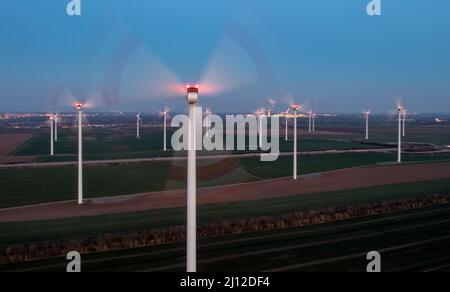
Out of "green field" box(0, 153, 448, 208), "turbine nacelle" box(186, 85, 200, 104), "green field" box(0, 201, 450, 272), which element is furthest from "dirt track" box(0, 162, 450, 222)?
"turbine nacelle" box(186, 85, 200, 104)

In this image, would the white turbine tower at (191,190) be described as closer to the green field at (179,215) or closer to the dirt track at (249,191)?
the green field at (179,215)

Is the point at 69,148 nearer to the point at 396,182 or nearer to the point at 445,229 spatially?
the point at 396,182

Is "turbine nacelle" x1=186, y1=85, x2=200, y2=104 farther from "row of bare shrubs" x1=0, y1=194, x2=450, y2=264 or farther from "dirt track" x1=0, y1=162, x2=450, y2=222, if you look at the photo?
"dirt track" x1=0, y1=162, x2=450, y2=222

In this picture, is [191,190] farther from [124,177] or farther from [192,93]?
[124,177]

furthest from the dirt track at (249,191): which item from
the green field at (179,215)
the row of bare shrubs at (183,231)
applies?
the row of bare shrubs at (183,231)

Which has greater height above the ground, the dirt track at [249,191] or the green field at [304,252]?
the dirt track at [249,191]

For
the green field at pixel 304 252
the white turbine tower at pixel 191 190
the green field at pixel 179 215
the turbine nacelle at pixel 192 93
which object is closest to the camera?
the turbine nacelle at pixel 192 93

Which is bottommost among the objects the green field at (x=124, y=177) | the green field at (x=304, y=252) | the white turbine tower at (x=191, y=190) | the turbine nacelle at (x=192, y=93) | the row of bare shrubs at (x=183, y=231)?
the green field at (x=304, y=252)
